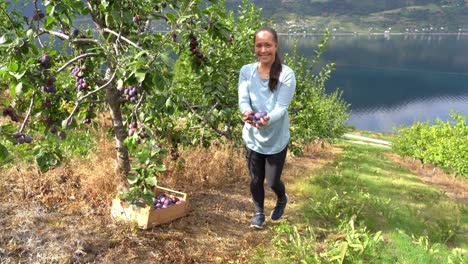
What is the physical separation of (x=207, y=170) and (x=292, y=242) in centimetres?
287

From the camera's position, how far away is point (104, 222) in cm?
514

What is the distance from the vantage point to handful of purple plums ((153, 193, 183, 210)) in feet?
17.4

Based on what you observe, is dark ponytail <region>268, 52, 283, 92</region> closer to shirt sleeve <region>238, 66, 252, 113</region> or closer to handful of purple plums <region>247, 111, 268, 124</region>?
shirt sleeve <region>238, 66, 252, 113</region>

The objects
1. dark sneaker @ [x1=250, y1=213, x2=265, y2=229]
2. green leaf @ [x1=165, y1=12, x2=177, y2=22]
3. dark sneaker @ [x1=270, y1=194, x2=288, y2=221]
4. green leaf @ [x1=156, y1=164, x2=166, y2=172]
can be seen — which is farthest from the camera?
dark sneaker @ [x1=270, y1=194, x2=288, y2=221]

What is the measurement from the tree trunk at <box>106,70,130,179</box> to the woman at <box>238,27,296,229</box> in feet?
6.37

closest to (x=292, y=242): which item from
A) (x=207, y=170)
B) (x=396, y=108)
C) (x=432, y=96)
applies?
(x=207, y=170)

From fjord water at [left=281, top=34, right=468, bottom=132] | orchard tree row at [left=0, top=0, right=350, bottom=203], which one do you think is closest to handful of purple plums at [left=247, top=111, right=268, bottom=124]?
orchard tree row at [left=0, top=0, right=350, bottom=203]

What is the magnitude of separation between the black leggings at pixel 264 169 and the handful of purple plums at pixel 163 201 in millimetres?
1239

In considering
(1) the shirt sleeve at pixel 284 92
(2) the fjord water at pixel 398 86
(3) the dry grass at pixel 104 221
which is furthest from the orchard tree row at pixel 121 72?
(2) the fjord water at pixel 398 86

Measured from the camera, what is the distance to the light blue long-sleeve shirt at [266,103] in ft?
15.2

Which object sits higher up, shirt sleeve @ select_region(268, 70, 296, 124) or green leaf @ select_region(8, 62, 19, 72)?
green leaf @ select_region(8, 62, 19, 72)

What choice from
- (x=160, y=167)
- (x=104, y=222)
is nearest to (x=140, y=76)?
(x=160, y=167)

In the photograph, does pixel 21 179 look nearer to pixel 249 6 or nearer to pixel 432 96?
pixel 249 6

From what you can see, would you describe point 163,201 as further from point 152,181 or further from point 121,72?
point 121,72
